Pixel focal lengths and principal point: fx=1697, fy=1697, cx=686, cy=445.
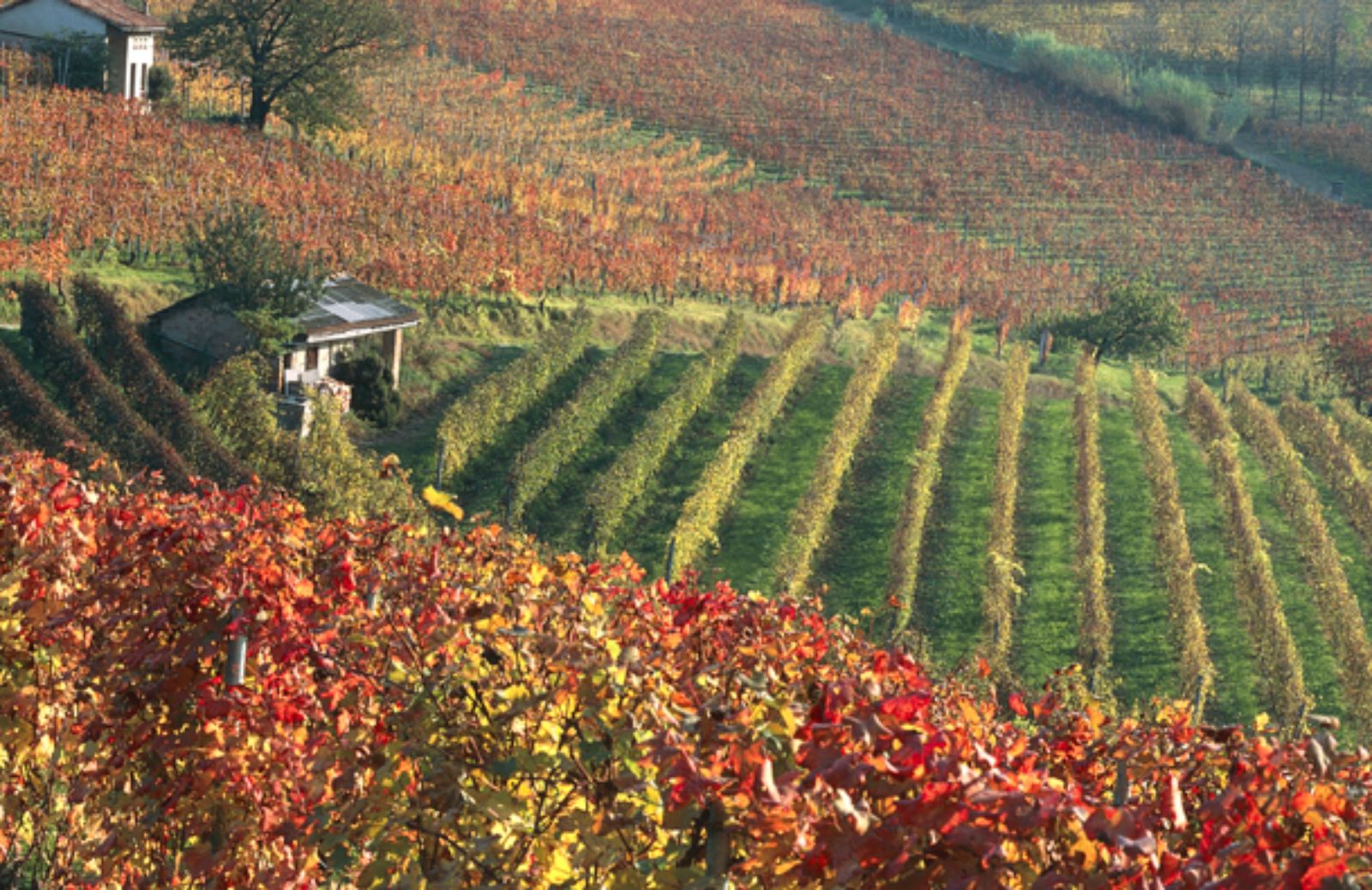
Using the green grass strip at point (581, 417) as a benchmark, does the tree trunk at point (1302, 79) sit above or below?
above

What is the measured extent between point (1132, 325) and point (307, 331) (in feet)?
84.6

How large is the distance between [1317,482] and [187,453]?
26.4 meters

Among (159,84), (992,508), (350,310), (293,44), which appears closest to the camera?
(350,310)

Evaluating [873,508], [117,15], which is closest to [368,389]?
[873,508]

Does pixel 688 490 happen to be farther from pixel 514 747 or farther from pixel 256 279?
pixel 514 747

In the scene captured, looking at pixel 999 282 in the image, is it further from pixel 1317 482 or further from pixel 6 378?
pixel 6 378

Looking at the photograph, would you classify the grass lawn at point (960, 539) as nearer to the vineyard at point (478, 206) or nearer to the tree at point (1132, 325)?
the tree at point (1132, 325)

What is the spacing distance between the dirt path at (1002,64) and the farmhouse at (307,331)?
170 ft

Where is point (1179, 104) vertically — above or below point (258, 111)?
above

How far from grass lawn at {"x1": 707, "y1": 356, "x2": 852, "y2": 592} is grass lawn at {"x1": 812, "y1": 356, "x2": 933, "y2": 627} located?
3.03 feet

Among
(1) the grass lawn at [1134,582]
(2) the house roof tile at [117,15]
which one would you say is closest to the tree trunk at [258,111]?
(2) the house roof tile at [117,15]

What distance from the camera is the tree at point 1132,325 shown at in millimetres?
48250

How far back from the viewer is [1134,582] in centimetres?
3209

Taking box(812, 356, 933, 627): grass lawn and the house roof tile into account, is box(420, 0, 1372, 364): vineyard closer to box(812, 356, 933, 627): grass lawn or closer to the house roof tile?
box(812, 356, 933, 627): grass lawn
